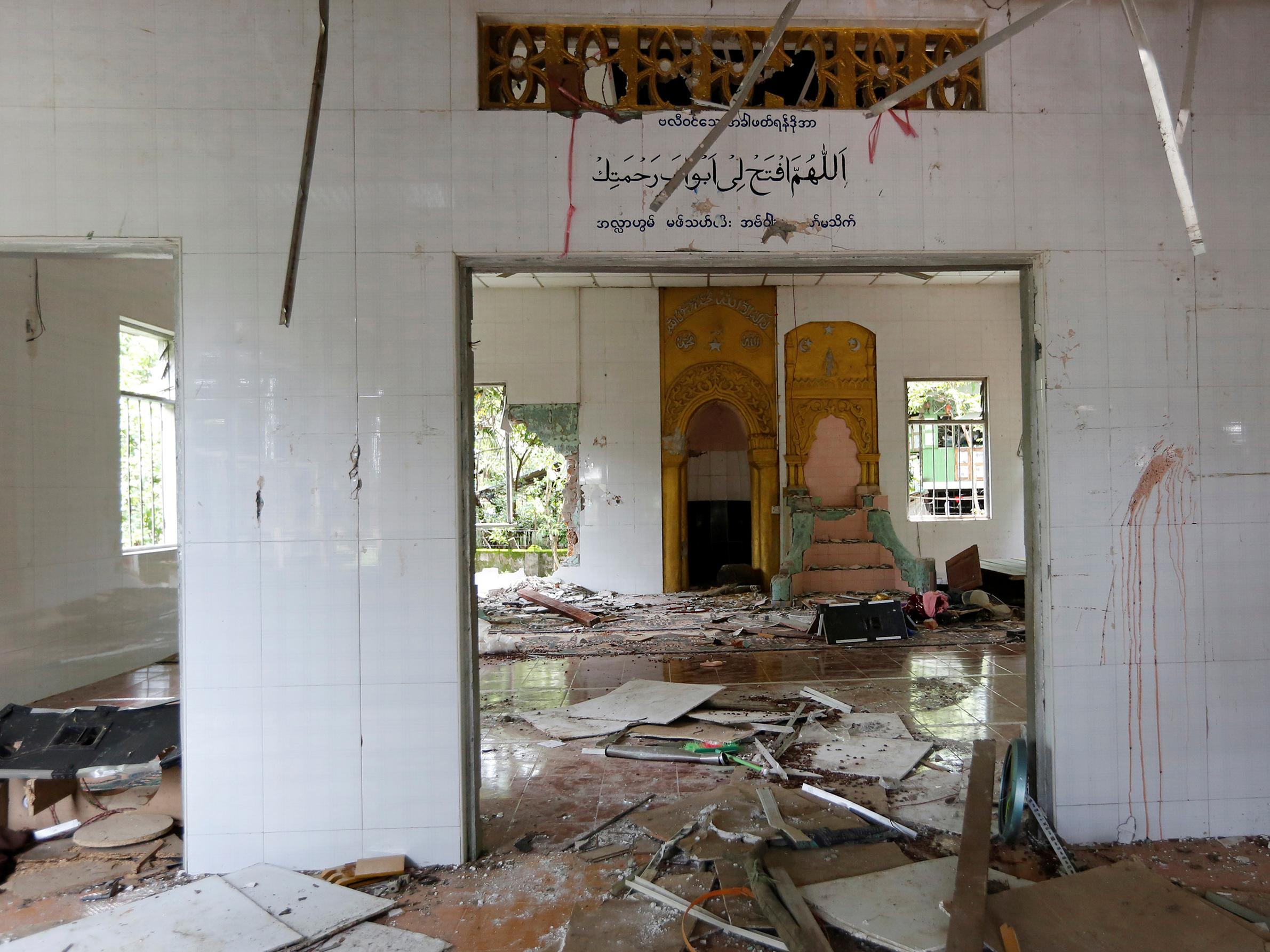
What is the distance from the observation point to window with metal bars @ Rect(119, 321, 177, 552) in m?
6.93

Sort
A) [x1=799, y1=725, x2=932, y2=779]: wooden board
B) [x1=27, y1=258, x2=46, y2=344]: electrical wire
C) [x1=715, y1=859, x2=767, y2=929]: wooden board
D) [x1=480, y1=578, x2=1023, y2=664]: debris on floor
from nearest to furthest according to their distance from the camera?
[x1=715, y1=859, x2=767, y2=929]: wooden board → [x1=799, y1=725, x2=932, y2=779]: wooden board → [x1=27, y1=258, x2=46, y2=344]: electrical wire → [x1=480, y1=578, x2=1023, y2=664]: debris on floor

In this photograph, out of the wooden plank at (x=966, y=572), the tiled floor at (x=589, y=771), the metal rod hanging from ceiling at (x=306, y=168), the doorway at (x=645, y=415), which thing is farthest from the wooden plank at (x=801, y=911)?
the doorway at (x=645, y=415)

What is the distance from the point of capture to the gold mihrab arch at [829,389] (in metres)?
10.8

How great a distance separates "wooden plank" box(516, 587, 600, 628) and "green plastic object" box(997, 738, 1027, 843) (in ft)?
18.8

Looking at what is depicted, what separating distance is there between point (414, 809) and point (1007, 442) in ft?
34.7

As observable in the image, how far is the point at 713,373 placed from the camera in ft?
35.5

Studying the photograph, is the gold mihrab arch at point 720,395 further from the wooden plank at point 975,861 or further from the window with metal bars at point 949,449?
the wooden plank at point 975,861

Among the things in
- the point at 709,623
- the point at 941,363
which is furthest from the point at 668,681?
the point at 941,363

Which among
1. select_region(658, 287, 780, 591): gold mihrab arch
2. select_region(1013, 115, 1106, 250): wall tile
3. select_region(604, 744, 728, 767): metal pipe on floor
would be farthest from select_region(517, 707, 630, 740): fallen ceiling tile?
select_region(658, 287, 780, 591): gold mihrab arch

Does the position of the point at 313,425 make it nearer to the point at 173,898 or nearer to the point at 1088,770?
the point at 173,898

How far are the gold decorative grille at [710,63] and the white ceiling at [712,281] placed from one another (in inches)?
286

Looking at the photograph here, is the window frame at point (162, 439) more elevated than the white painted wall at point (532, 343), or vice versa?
the white painted wall at point (532, 343)

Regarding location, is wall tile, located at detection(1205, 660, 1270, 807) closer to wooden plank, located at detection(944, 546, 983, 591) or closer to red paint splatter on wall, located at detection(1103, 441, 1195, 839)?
red paint splatter on wall, located at detection(1103, 441, 1195, 839)

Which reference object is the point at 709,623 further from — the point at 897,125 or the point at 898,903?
the point at 897,125
